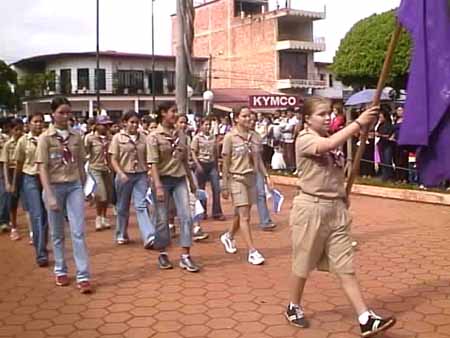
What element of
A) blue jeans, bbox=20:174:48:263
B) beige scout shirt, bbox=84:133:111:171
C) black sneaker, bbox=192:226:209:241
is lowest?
black sneaker, bbox=192:226:209:241

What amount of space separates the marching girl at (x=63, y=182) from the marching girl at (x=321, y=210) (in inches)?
82.2

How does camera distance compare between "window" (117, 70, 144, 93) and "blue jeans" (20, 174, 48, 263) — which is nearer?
"blue jeans" (20, 174, 48, 263)

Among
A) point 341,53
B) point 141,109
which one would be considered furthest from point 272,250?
point 141,109

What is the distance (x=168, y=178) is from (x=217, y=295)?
134 cm

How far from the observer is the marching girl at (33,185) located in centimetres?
672

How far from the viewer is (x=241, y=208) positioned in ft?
21.7

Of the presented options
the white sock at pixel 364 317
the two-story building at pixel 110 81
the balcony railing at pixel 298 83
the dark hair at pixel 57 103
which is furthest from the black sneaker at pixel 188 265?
the balcony railing at pixel 298 83

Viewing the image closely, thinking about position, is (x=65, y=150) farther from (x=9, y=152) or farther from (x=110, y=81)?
(x=110, y=81)

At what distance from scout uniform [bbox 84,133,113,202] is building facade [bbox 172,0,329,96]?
4499 centimetres

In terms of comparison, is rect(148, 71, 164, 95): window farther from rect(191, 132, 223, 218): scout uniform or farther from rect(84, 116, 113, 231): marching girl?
rect(84, 116, 113, 231): marching girl

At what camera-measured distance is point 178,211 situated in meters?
6.21

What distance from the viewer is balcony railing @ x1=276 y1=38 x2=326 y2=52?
5272 centimetres

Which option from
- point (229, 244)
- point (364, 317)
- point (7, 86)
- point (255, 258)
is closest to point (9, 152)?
point (229, 244)

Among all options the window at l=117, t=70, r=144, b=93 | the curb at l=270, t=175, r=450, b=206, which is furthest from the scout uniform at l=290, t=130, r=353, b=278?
the window at l=117, t=70, r=144, b=93
